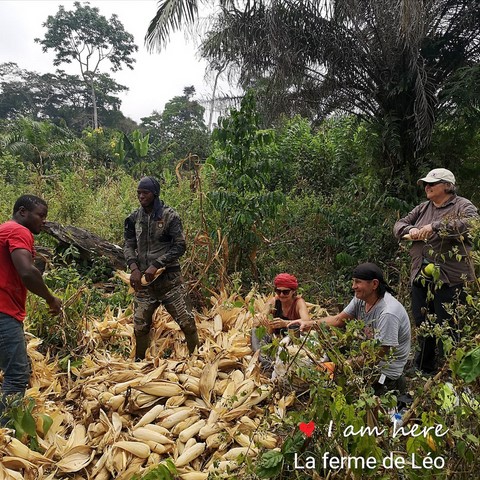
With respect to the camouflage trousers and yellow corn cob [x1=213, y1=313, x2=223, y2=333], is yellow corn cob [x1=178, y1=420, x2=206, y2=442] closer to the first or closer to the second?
the camouflage trousers

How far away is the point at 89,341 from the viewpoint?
4.16 m

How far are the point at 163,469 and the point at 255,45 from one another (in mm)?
5709

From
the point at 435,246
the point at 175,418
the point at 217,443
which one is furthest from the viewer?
the point at 435,246

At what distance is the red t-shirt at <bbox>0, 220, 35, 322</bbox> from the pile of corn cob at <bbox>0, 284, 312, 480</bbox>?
669mm

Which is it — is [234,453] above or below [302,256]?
below

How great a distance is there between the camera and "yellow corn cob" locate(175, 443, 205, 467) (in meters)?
2.69

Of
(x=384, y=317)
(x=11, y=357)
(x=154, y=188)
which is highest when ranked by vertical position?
(x=154, y=188)

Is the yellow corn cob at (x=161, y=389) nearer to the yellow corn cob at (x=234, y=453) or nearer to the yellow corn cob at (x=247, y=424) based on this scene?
the yellow corn cob at (x=247, y=424)

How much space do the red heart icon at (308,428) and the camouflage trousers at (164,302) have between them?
7.20ft


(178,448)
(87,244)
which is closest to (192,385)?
(178,448)

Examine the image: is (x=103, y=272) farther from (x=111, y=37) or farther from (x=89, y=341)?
(x=111, y=37)

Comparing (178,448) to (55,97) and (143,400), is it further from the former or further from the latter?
(55,97)

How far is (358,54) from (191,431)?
18.0ft

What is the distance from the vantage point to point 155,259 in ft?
12.7
